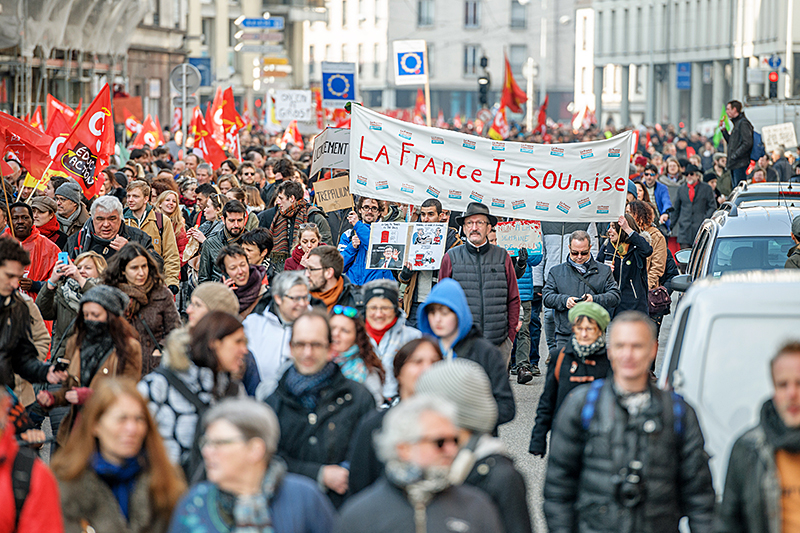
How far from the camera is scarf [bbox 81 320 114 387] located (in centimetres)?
650

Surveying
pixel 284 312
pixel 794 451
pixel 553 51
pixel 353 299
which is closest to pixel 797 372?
pixel 794 451

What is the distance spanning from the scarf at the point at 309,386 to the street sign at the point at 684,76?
61.3 m

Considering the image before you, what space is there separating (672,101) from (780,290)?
65.8 m

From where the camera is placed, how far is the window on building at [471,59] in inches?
3762

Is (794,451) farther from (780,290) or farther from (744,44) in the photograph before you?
(744,44)

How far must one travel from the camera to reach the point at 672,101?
6856cm

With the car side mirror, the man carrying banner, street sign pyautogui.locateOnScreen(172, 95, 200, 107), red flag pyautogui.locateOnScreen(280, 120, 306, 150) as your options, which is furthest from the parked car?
red flag pyautogui.locateOnScreen(280, 120, 306, 150)

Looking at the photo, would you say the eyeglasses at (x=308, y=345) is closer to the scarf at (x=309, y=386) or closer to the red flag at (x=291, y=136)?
the scarf at (x=309, y=386)

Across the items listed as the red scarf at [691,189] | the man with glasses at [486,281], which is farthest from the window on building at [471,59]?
the man with glasses at [486,281]

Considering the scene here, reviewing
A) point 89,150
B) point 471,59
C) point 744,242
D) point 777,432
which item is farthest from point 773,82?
point 471,59

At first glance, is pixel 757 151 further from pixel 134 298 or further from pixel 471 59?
pixel 471 59

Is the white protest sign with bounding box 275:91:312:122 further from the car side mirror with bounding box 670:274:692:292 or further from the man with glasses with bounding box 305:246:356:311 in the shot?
the man with glasses with bounding box 305:246:356:311

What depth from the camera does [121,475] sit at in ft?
14.5

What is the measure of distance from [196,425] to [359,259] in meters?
5.73
